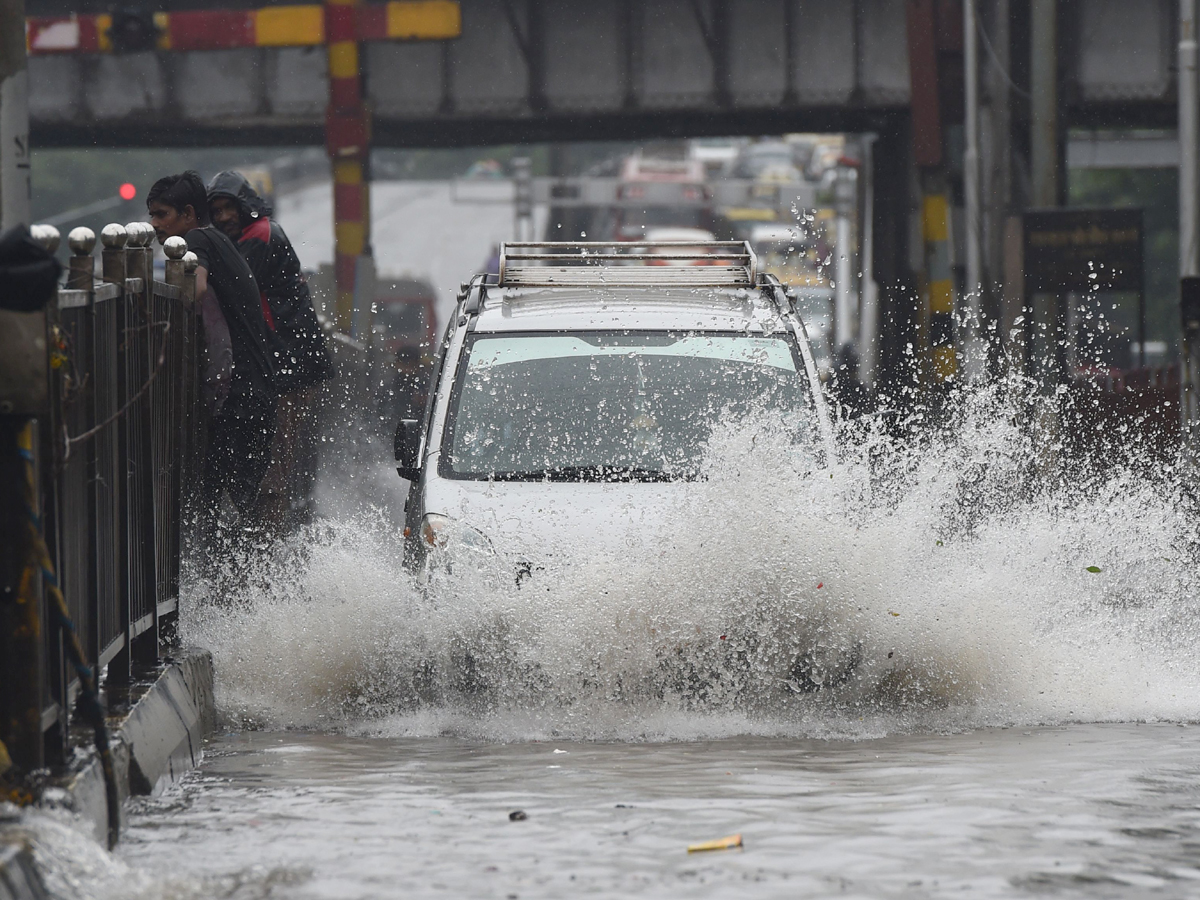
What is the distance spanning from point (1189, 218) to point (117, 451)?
48.9ft

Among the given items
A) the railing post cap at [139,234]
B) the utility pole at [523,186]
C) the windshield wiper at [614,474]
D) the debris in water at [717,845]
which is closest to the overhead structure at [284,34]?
the utility pole at [523,186]

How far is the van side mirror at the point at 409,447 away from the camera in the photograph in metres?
9.01

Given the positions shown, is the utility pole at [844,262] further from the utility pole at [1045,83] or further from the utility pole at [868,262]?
the utility pole at [1045,83]

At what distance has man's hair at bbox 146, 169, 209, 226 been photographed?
9.46m

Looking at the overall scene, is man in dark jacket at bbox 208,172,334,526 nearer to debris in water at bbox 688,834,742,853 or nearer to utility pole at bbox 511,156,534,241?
debris in water at bbox 688,834,742,853

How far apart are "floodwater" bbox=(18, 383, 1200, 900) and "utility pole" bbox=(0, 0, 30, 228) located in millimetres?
2413

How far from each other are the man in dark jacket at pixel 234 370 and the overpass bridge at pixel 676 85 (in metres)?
17.6

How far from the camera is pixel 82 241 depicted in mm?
5645

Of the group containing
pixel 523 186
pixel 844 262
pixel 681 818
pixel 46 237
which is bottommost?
pixel 681 818

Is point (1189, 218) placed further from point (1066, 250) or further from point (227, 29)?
point (227, 29)

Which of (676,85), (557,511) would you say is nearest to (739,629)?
(557,511)

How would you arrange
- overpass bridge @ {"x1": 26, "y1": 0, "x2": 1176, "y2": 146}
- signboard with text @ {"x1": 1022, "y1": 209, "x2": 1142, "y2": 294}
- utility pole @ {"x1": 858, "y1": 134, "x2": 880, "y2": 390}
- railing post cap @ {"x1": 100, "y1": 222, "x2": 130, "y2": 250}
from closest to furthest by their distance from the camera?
railing post cap @ {"x1": 100, "y1": 222, "x2": 130, "y2": 250}, signboard with text @ {"x1": 1022, "y1": 209, "x2": 1142, "y2": 294}, overpass bridge @ {"x1": 26, "y1": 0, "x2": 1176, "y2": 146}, utility pole @ {"x1": 858, "y1": 134, "x2": 880, "y2": 390}

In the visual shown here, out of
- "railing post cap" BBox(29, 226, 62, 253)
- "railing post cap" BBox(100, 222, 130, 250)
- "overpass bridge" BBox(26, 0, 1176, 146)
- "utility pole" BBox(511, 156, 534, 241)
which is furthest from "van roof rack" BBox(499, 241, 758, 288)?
"utility pole" BBox(511, 156, 534, 241)

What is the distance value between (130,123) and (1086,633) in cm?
2785
